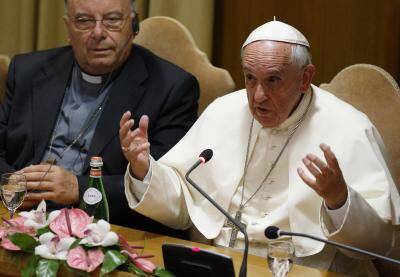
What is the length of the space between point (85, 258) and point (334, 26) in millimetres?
2104

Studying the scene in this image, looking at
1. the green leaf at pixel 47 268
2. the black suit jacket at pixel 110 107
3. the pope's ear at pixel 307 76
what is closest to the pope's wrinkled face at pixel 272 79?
the pope's ear at pixel 307 76

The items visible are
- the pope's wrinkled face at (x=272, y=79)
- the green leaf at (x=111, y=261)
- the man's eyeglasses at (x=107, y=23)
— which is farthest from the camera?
the man's eyeglasses at (x=107, y=23)

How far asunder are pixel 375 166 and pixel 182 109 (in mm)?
1022

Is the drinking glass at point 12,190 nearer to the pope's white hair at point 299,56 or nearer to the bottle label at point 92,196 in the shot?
the bottle label at point 92,196

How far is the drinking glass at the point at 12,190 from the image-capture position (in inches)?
97.0

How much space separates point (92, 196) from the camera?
2.48m

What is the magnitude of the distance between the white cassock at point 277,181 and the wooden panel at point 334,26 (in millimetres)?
921

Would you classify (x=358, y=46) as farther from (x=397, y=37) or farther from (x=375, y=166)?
(x=375, y=166)

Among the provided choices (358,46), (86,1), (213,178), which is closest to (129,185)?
(213,178)

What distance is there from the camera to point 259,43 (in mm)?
2658

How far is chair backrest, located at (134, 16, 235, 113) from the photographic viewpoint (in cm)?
355

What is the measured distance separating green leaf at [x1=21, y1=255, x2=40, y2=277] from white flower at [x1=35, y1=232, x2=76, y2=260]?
0.02 m

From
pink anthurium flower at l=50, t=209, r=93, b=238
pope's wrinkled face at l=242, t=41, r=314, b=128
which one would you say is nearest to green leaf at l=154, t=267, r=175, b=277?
pink anthurium flower at l=50, t=209, r=93, b=238

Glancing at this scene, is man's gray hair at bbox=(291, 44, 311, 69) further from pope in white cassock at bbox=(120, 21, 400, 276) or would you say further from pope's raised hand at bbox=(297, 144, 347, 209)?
pope's raised hand at bbox=(297, 144, 347, 209)
